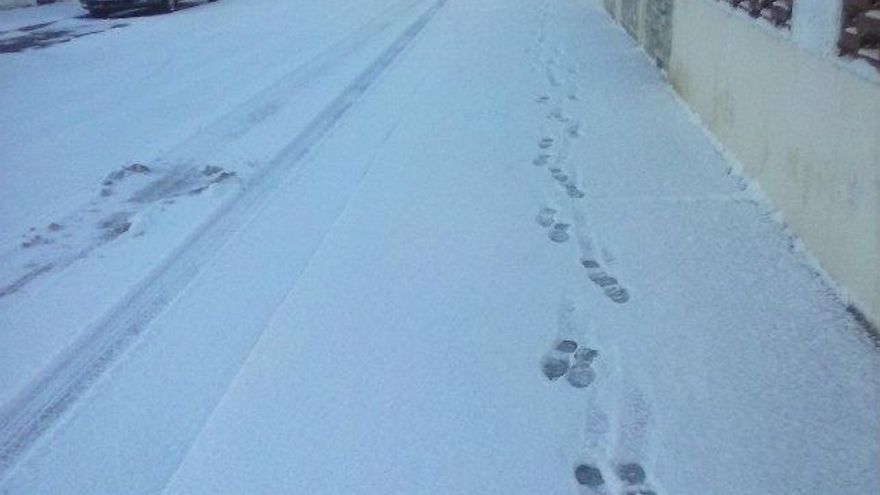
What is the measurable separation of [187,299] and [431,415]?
→ 1.43 meters

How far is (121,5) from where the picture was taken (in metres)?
14.1

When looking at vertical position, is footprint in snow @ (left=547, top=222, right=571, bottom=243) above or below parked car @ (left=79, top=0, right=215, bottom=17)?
below

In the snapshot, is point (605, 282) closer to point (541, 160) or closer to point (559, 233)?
point (559, 233)

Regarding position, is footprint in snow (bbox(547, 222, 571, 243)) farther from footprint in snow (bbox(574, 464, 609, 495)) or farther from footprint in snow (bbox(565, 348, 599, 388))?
footprint in snow (bbox(574, 464, 609, 495))

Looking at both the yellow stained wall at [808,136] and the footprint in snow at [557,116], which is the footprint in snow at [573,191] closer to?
the yellow stained wall at [808,136]

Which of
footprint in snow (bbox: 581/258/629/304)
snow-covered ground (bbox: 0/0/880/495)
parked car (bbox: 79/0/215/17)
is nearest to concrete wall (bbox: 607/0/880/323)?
snow-covered ground (bbox: 0/0/880/495)

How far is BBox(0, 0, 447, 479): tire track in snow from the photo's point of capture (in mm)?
2629

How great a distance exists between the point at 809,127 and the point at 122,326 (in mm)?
3098

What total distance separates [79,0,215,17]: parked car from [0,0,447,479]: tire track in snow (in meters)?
10.6

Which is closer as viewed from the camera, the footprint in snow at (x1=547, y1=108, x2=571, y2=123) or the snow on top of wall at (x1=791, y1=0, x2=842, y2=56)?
the snow on top of wall at (x1=791, y1=0, x2=842, y2=56)

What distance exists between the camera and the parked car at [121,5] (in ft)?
46.3

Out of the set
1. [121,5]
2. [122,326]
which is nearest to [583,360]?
[122,326]

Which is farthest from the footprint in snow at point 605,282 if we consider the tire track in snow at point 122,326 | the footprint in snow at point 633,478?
the tire track in snow at point 122,326

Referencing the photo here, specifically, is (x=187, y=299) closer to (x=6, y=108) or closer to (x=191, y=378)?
(x=191, y=378)
